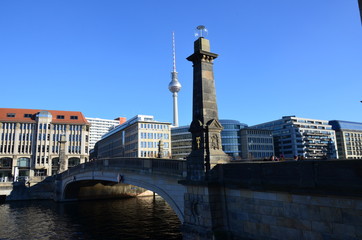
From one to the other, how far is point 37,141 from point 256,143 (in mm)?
91240

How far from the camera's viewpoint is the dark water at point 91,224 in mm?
24828

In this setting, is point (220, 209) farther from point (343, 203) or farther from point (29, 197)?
point (29, 197)

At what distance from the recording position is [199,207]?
14555mm

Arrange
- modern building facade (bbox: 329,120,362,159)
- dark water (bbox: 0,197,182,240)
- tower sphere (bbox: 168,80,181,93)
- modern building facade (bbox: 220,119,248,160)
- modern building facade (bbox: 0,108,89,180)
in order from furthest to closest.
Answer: tower sphere (bbox: 168,80,181,93)
modern building facade (bbox: 329,120,362,159)
modern building facade (bbox: 220,119,248,160)
modern building facade (bbox: 0,108,89,180)
dark water (bbox: 0,197,182,240)

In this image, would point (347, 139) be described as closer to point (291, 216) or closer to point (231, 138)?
point (231, 138)

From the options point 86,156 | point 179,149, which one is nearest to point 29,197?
point 86,156

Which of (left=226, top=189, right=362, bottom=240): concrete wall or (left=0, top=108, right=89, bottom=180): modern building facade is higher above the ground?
(left=0, top=108, right=89, bottom=180): modern building facade

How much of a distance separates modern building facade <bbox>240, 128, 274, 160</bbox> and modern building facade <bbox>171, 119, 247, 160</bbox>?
2.54 metres

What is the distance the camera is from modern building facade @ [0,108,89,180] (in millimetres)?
79375

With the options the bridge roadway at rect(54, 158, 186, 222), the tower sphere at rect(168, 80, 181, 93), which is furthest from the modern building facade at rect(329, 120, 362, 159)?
the bridge roadway at rect(54, 158, 186, 222)

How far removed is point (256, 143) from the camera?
128750 mm

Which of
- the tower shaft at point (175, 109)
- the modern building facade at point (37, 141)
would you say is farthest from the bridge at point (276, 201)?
the tower shaft at point (175, 109)

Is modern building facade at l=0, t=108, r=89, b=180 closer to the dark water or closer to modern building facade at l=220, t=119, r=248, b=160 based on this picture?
the dark water

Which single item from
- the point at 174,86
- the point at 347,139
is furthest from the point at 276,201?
Answer: the point at 174,86
